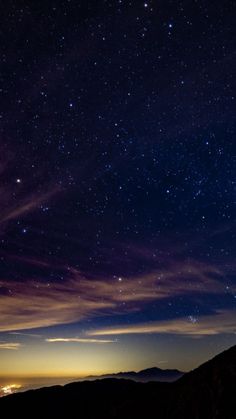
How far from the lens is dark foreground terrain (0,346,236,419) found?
133 feet

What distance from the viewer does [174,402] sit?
46.8 m

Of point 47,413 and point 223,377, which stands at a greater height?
point 223,377

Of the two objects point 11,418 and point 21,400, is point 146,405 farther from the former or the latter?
point 21,400

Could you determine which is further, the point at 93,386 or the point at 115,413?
the point at 93,386

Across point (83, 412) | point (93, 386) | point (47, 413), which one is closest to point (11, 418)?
point (47, 413)

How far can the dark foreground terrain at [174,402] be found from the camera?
40.5 meters

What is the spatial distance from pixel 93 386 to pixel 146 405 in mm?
57860

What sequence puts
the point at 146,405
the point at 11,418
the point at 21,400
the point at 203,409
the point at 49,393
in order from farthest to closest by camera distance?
1. the point at 49,393
2. the point at 21,400
3. the point at 11,418
4. the point at 146,405
5. the point at 203,409

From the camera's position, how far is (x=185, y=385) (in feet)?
157

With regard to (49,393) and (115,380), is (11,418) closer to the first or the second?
(49,393)

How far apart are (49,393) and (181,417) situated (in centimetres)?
6877

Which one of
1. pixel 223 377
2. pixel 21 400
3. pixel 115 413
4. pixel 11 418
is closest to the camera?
pixel 223 377

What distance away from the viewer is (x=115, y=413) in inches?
2315

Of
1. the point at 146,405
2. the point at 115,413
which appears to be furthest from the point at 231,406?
the point at 115,413
